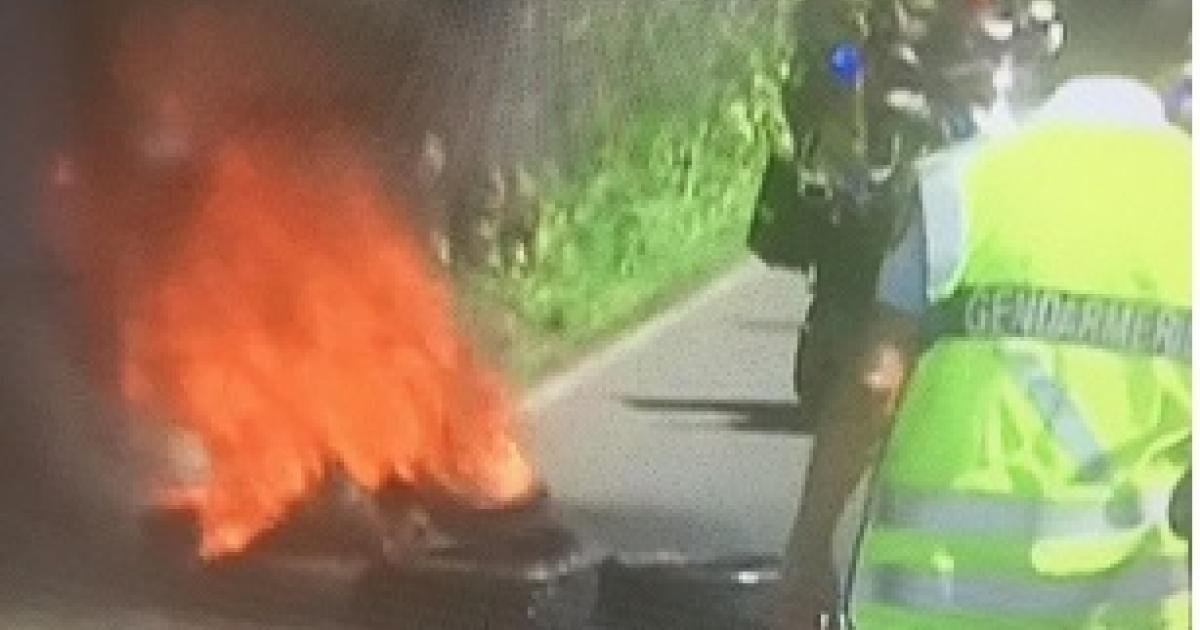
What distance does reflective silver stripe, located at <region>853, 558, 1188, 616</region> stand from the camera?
982 mm

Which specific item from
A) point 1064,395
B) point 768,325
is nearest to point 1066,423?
point 1064,395

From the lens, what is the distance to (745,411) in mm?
991

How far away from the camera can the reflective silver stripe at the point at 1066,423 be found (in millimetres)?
979

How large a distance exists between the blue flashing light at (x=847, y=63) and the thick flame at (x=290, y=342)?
233 millimetres

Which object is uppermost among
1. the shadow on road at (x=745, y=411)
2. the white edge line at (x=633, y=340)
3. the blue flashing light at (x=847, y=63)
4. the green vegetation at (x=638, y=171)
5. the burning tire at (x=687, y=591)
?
the blue flashing light at (x=847, y=63)

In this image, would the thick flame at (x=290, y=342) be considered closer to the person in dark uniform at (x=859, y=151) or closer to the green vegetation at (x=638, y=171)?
the green vegetation at (x=638, y=171)

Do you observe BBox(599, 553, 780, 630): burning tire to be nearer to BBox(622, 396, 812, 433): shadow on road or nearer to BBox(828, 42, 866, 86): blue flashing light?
BBox(622, 396, 812, 433): shadow on road

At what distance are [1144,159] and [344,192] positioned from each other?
1.35 feet

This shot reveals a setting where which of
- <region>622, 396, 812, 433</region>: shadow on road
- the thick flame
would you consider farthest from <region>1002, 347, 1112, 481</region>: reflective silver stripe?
the thick flame

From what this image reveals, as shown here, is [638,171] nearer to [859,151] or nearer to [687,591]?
→ [859,151]

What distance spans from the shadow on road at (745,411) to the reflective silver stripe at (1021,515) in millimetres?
63

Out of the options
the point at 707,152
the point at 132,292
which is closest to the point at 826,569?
the point at 707,152

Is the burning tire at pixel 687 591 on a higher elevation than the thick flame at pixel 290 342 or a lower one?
lower

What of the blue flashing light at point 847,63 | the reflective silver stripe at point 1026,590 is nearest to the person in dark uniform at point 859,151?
the blue flashing light at point 847,63
